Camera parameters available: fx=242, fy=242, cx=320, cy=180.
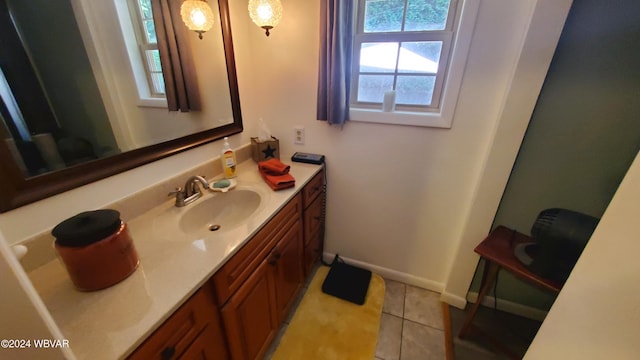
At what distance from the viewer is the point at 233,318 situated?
0.91 m

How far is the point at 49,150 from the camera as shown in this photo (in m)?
0.76

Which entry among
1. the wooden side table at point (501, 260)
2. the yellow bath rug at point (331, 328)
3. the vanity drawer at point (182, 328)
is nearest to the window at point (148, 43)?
the vanity drawer at point (182, 328)

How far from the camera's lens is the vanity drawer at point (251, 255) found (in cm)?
83

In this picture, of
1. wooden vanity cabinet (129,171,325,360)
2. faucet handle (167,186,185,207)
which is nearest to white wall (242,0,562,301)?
wooden vanity cabinet (129,171,325,360)

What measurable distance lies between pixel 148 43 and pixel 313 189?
106 centimetres

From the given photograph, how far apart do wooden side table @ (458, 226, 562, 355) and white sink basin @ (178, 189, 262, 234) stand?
1188mm

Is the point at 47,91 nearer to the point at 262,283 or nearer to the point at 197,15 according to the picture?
the point at 197,15

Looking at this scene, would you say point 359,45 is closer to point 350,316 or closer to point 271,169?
point 271,169

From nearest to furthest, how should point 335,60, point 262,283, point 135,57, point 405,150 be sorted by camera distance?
1. point 135,57
2. point 262,283
3. point 335,60
4. point 405,150

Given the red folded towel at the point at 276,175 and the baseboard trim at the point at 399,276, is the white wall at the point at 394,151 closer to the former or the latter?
the baseboard trim at the point at 399,276

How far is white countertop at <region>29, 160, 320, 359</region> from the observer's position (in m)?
0.56

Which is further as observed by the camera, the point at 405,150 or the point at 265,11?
the point at 405,150

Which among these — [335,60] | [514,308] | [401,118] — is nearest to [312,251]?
[401,118]

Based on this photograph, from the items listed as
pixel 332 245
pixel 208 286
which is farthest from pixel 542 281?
pixel 208 286
